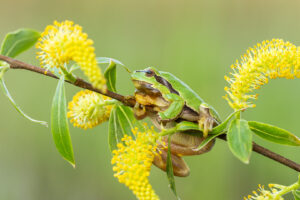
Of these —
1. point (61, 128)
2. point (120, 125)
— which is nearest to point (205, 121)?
point (120, 125)

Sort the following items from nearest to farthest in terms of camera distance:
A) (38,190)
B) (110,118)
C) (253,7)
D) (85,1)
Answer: (110,118) < (38,190) < (253,7) < (85,1)

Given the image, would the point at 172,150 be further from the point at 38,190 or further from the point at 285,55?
the point at 38,190

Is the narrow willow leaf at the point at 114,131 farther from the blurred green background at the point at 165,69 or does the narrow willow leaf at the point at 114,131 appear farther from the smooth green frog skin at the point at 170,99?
the blurred green background at the point at 165,69

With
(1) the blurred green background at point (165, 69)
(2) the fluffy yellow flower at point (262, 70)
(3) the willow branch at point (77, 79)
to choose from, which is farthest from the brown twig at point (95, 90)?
(1) the blurred green background at point (165, 69)

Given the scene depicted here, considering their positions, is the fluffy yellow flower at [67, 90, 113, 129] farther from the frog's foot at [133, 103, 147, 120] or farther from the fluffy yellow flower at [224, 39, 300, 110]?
the fluffy yellow flower at [224, 39, 300, 110]

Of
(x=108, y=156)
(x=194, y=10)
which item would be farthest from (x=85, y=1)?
(x=108, y=156)

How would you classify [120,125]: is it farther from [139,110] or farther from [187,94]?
[187,94]
